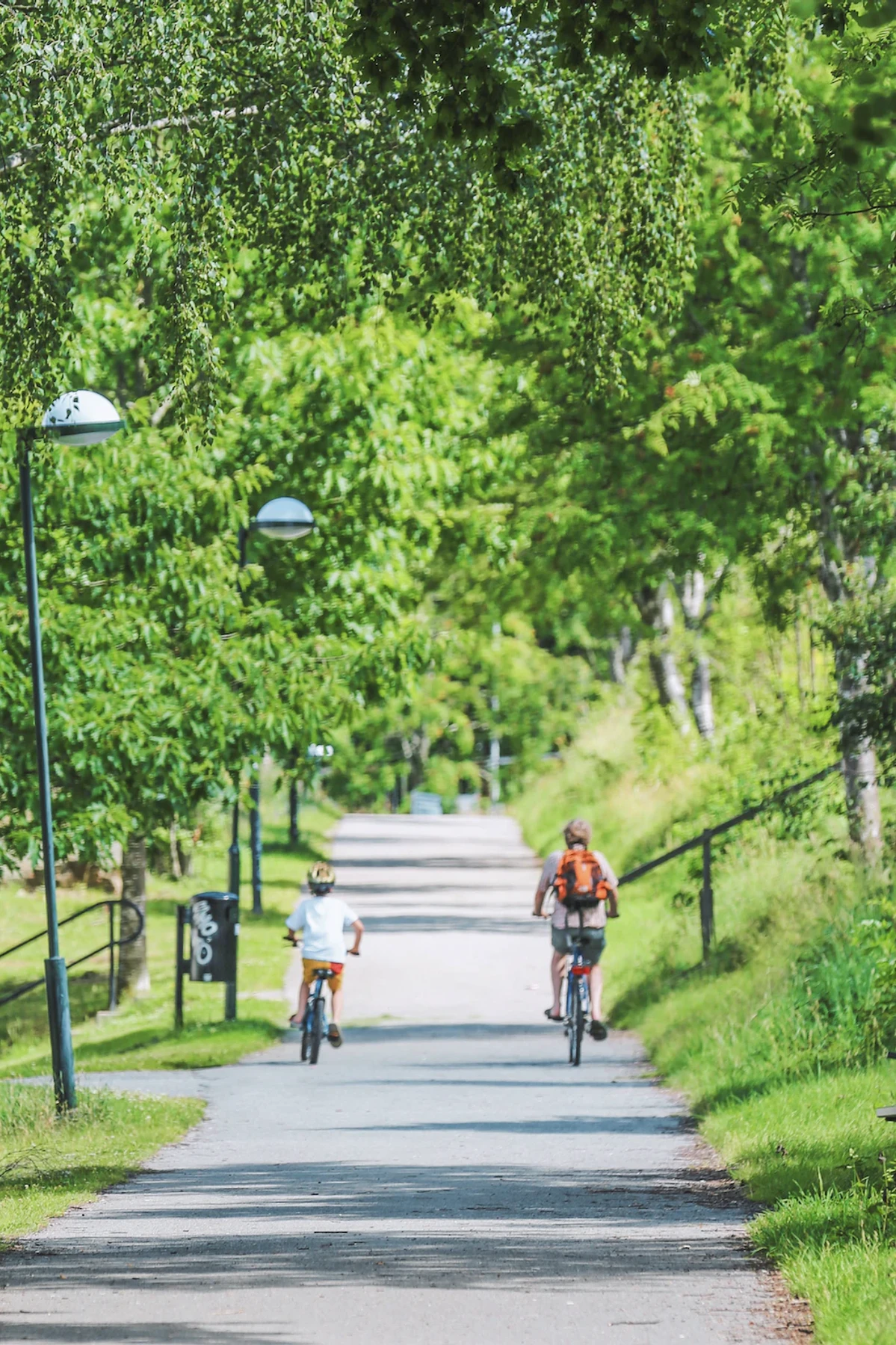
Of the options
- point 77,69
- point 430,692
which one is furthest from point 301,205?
point 430,692

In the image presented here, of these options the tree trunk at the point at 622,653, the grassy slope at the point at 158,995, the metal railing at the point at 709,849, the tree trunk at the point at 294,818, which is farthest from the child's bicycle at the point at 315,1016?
the tree trunk at the point at 622,653

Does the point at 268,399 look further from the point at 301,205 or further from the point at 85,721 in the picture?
the point at 301,205

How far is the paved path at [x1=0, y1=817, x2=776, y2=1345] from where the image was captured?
646 cm

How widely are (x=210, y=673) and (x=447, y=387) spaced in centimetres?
522

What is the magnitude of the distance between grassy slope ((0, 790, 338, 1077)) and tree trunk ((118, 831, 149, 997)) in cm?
24

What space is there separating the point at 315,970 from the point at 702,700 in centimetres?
1940

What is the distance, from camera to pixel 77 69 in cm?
914

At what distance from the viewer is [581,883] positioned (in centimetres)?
1534

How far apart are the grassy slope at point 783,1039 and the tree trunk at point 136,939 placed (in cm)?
488

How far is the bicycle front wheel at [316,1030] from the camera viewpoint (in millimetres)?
15253

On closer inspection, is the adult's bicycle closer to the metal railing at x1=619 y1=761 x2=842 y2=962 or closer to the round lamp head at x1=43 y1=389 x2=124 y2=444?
the metal railing at x1=619 y1=761 x2=842 y2=962

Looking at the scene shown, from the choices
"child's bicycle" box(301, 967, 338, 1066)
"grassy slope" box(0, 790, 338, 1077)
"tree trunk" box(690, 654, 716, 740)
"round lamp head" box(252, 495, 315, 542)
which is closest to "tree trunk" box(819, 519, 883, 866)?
"child's bicycle" box(301, 967, 338, 1066)

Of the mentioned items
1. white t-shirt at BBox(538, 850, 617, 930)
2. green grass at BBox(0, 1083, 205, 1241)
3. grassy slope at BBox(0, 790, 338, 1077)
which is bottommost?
green grass at BBox(0, 1083, 205, 1241)

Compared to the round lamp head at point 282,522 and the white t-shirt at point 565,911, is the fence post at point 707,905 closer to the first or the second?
the white t-shirt at point 565,911
